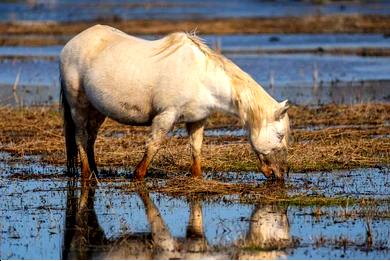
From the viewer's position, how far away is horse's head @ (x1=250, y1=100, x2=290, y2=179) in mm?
10266

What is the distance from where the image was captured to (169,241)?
8094mm

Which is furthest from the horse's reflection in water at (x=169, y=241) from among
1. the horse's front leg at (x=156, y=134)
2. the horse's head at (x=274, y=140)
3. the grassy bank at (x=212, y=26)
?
the grassy bank at (x=212, y=26)

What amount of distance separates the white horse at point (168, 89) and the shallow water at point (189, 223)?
1.81 feet

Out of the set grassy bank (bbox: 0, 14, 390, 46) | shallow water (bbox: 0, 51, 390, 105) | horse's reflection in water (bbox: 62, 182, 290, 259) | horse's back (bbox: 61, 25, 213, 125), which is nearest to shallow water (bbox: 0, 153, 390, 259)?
horse's reflection in water (bbox: 62, 182, 290, 259)

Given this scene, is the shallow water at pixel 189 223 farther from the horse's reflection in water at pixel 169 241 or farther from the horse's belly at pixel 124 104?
the horse's belly at pixel 124 104

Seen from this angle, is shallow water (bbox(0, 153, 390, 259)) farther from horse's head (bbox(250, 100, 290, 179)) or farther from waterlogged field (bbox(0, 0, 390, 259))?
horse's head (bbox(250, 100, 290, 179))

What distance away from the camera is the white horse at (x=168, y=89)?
33.9ft

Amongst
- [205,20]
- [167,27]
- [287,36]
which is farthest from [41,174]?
[205,20]

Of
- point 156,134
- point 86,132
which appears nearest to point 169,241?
point 156,134

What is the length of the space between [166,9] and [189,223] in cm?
4459

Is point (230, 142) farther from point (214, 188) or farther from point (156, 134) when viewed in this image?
point (214, 188)

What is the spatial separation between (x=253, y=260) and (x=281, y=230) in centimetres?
104

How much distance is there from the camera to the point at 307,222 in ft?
28.7

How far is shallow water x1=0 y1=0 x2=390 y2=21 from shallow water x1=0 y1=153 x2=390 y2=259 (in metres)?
32.5
